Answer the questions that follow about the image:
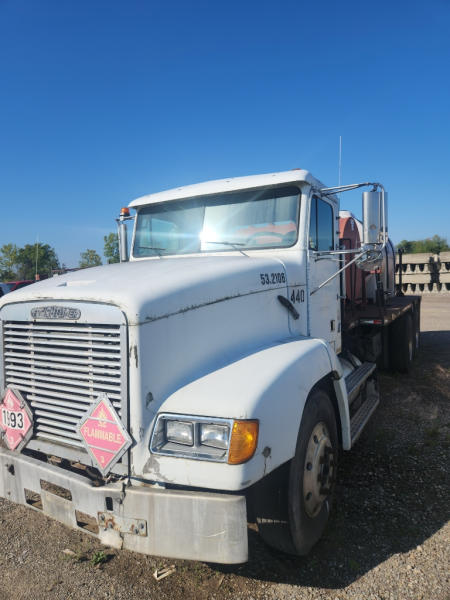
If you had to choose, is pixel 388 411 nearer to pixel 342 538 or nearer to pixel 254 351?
pixel 342 538

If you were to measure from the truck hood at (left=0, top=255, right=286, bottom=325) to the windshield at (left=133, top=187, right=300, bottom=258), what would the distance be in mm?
429

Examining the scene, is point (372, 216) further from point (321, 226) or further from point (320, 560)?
point (320, 560)

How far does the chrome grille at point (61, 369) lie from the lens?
7.87ft

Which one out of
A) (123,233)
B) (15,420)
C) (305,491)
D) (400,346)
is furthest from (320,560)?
(400,346)

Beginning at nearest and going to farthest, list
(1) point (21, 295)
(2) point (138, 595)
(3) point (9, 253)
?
(2) point (138, 595)
(1) point (21, 295)
(3) point (9, 253)

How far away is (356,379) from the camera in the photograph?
4.54 metres

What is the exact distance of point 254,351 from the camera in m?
2.94

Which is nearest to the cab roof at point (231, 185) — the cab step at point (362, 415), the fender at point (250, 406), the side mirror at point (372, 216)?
the side mirror at point (372, 216)

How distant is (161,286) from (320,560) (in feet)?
6.61

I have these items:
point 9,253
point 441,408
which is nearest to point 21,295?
point 441,408

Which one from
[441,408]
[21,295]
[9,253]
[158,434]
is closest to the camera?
[158,434]

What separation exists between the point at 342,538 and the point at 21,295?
107 inches

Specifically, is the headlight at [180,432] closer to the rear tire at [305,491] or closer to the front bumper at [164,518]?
the front bumper at [164,518]

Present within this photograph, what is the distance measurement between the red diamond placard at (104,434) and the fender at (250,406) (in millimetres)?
252
